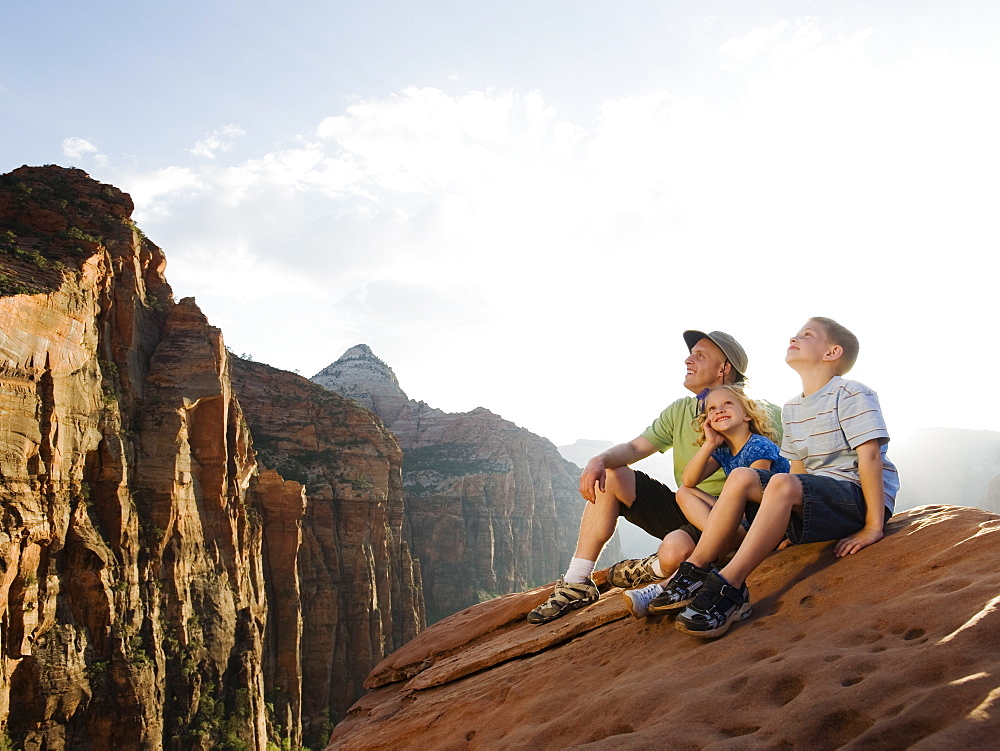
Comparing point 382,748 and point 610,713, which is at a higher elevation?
point 610,713

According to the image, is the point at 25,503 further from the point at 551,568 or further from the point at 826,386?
the point at 551,568

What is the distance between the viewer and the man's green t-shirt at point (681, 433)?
4831 millimetres

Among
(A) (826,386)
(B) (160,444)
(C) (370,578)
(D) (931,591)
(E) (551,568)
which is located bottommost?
(E) (551,568)

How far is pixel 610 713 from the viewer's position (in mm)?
2926

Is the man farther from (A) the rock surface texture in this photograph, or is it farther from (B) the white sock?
(A) the rock surface texture

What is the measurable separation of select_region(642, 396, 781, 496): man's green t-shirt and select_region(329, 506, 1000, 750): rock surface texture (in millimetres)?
768

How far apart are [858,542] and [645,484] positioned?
1595 millimetres

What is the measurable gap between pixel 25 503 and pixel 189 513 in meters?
7.33

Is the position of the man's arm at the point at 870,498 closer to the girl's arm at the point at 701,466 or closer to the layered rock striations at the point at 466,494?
the girl's arm at the point at 701,466

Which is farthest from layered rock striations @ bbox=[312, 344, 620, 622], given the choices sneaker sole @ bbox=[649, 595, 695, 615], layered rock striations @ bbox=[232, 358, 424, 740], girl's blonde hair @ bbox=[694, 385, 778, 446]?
sneaker sole @ bbox=[649, 595, 695, 615]

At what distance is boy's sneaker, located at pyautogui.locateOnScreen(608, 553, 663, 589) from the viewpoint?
4766 millimetres

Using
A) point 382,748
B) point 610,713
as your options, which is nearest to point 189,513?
point 382,748

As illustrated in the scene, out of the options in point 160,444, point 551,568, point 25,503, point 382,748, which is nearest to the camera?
point 382,748

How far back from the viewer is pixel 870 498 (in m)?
3.78
